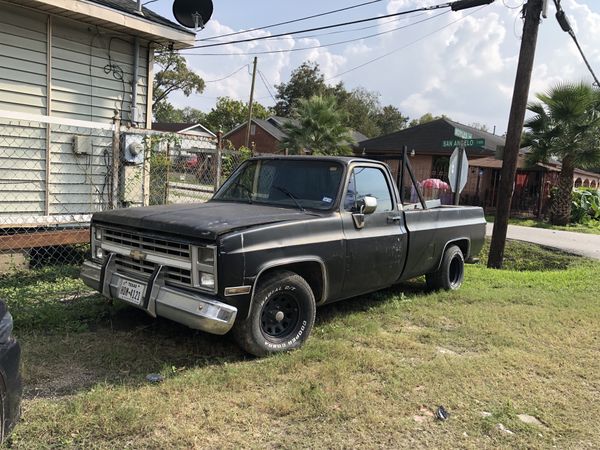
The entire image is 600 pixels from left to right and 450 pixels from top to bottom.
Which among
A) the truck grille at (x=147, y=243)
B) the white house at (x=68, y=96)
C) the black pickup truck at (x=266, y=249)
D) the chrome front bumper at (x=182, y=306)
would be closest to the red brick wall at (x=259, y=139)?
the white house at (x=68, y=96)

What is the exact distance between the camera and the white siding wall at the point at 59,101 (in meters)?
7.18

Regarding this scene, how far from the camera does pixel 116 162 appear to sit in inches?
291

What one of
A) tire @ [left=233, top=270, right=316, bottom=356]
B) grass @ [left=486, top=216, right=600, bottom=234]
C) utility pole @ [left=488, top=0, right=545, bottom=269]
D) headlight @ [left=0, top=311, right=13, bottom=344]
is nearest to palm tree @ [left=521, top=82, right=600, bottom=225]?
grass @ [left=486, top=216, right=600, bottom=234]

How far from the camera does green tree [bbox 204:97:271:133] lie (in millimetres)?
54375

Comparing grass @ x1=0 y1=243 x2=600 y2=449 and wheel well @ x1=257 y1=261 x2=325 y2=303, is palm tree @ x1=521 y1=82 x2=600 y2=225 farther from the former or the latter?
wheel well @ x1=257 y1=261 x2=325 y2=303

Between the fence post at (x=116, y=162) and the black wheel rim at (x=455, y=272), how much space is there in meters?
4.99

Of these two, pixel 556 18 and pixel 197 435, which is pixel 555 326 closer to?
pixel 197 435

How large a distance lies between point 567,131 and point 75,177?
716 inches

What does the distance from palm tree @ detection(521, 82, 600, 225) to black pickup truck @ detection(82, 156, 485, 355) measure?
53.9 feet

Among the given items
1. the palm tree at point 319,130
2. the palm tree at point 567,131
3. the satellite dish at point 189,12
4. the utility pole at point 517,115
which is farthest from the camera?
the palm tree at point 319,130

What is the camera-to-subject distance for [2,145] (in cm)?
710

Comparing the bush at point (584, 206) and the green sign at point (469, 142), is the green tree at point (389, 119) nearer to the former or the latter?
the bush at point (584, 206)

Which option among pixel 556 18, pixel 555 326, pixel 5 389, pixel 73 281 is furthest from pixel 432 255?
pixel 556 18

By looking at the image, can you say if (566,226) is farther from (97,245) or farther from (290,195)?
(97,245)
